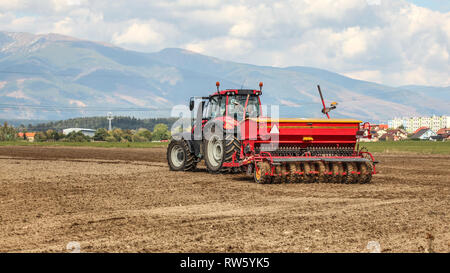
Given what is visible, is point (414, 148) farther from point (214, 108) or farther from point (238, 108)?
point (238, 108)

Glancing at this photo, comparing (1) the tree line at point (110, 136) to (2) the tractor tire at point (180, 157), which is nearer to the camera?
(2) the tractor tire at point (180, 157)

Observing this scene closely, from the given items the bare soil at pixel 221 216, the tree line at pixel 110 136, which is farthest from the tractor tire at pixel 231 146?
the tree line at pixel 110 136

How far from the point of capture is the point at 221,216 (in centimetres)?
1068

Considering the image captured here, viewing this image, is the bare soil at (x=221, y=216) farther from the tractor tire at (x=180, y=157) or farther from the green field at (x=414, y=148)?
the green field at (x=414, y=148)

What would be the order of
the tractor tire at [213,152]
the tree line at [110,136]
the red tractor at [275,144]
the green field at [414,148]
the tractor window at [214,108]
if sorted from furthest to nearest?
the tree line at [110,136] → the green field at [414,148] → the tractor window at [214,108] → the tractor tire at [213,152] → the red tractor at [275,144]

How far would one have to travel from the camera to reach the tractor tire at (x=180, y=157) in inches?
834

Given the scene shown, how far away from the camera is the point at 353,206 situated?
11891 millimetres

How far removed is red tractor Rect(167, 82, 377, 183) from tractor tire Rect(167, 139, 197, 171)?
2.86 feet

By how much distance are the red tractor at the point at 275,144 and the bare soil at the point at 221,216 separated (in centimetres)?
59

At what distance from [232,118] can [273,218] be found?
29.2 ft

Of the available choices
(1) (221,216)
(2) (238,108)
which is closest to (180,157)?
(2) (238,108)

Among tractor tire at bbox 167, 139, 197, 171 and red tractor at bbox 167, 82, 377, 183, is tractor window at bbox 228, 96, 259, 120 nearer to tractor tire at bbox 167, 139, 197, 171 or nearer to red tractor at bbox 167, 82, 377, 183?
red tractor at bbox 167, 82, 377, 183

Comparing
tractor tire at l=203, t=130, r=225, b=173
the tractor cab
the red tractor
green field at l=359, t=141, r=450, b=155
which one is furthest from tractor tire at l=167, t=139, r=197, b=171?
green field at l=359, t=141, r=450, b=155
